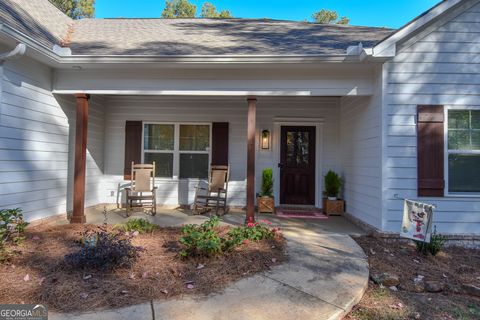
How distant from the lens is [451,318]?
2.75 meters

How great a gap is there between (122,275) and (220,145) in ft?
13.8

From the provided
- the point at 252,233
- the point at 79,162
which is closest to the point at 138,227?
the point at 252,233

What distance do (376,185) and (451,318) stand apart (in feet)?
7.76

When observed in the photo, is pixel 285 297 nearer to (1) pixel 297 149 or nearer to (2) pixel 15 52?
(2) pixel 15 52

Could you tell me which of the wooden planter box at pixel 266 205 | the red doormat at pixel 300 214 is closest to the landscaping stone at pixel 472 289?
the red doormat at pixel 300 214

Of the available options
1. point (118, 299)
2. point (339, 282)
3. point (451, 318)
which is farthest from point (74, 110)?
point (451, 318)

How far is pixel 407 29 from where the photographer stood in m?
4.46

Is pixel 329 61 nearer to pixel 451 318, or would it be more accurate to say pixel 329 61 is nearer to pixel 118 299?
pixel 451 318

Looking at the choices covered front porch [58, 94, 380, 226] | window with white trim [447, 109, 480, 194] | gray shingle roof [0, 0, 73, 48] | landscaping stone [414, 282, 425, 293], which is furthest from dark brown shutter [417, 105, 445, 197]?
gray shingle roof [0, 0, 73, 48]

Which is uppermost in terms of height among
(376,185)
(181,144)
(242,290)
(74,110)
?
(74,110)

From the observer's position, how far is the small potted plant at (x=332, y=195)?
636 centimetres

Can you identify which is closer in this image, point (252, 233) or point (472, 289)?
point (472, 289)

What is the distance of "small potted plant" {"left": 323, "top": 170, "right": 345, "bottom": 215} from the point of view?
6361 mm

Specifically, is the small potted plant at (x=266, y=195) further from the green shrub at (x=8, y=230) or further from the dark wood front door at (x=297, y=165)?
the green shrub at (x=8, y=230)
